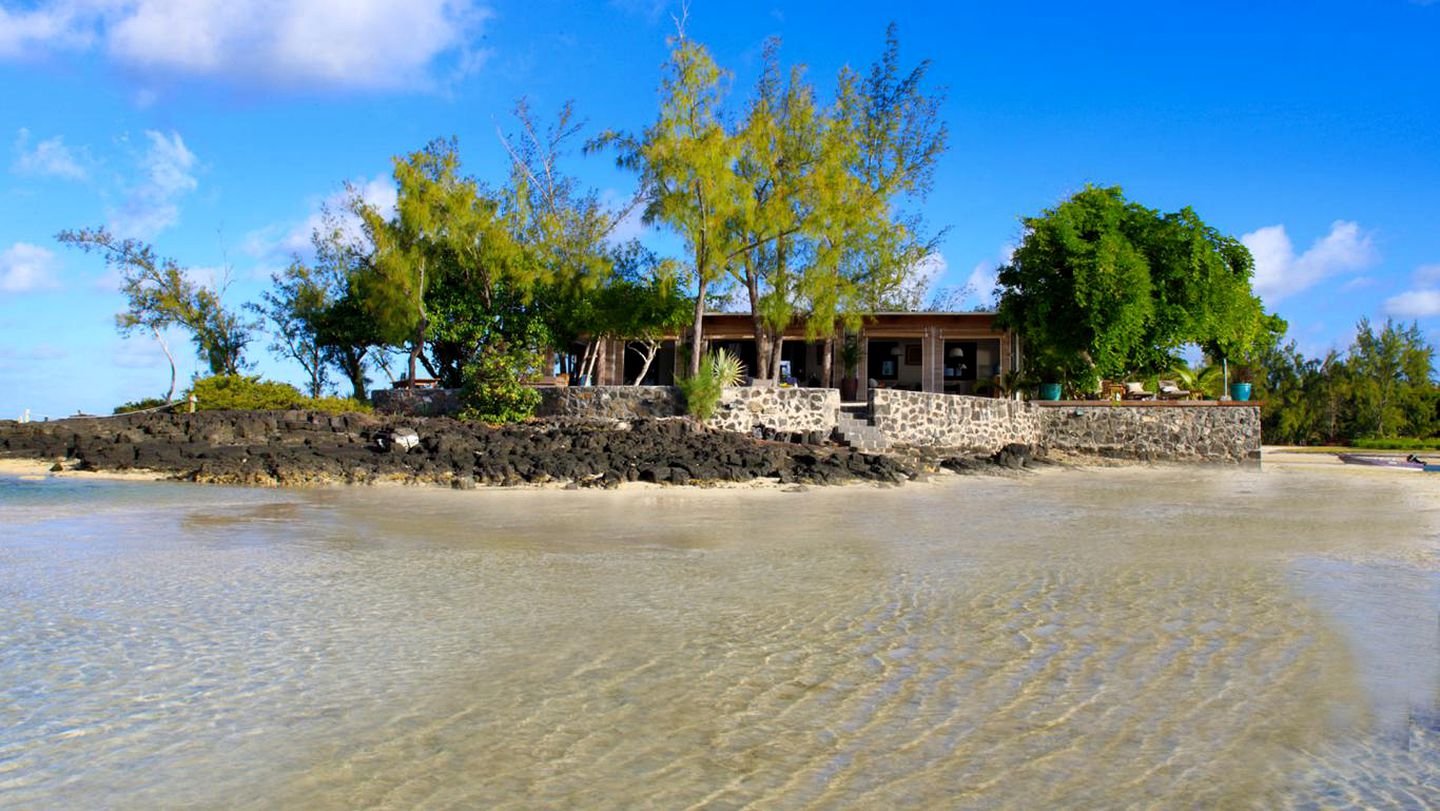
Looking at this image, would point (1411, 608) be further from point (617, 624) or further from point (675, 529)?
point (675, 529)

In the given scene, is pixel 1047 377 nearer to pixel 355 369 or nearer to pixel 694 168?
pixel 694 168

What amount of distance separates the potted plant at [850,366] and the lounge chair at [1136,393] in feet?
24.1

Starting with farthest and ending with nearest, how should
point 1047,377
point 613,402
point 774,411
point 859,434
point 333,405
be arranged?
1. point 1047,377
2. point 333,405
3. point 613,402
4. point 774,411
5. point 859,434

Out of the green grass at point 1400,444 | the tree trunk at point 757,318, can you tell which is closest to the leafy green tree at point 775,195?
the tree trunk at point 757,318

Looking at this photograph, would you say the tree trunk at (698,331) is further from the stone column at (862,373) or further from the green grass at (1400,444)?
the green grass at (1400,444)

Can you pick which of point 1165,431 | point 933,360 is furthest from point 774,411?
point 1165,431

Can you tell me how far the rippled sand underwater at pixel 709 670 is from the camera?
11.2 feet

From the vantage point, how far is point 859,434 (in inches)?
867

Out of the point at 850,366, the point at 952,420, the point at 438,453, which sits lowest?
the point at 438,453

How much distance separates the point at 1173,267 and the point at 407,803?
24795mm

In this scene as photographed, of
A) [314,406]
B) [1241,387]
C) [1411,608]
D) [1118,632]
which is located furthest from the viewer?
[1241,387]

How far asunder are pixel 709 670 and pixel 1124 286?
21.8 m

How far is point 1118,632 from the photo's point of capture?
220 inches

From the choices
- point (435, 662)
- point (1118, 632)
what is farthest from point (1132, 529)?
point (435, 662)
